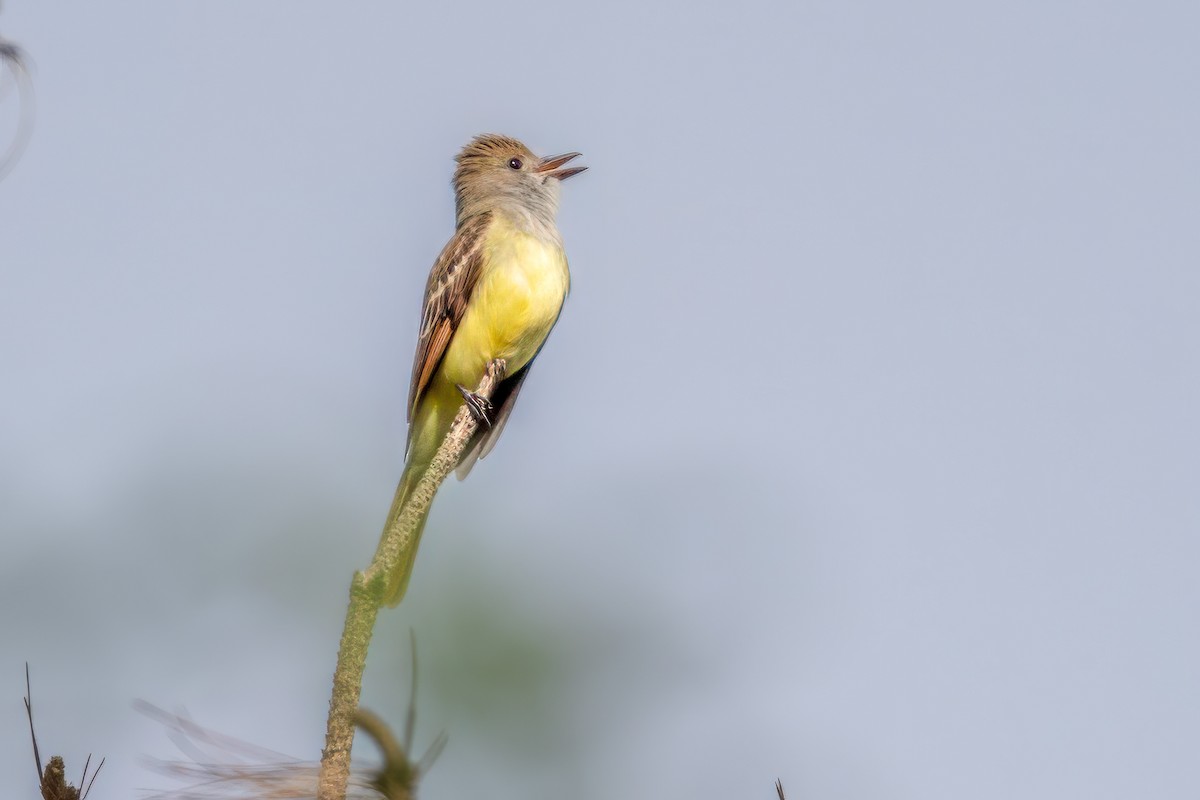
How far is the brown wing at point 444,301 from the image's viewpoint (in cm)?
739

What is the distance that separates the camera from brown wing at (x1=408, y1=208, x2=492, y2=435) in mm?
7387

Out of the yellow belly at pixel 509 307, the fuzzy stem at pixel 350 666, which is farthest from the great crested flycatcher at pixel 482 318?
the fuzzy stem at pixel 350 666

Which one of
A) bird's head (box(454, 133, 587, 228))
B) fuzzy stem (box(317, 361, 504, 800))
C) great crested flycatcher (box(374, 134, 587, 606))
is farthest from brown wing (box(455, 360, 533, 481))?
fuzzy stem (box(317, 361, 504, 800))

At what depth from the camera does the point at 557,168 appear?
8438 mm

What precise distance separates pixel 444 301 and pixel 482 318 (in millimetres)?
317

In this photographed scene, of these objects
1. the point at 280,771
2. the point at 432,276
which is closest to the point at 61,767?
the point at 280,771

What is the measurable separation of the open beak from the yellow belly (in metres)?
0.96

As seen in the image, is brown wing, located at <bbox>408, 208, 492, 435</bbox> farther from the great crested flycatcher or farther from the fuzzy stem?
the fuzzy stem

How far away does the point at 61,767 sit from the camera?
2248 millimetres

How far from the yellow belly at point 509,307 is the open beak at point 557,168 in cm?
96

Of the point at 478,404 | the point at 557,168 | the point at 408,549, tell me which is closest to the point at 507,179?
the point at 557,168

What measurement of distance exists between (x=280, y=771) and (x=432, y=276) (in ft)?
17.2

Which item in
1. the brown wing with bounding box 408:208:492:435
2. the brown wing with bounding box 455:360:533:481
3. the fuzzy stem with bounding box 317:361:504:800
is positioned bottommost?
the fuzzy stem with bounding box 317:361:504:800

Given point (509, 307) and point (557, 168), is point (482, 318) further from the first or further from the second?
point (557, 168)
